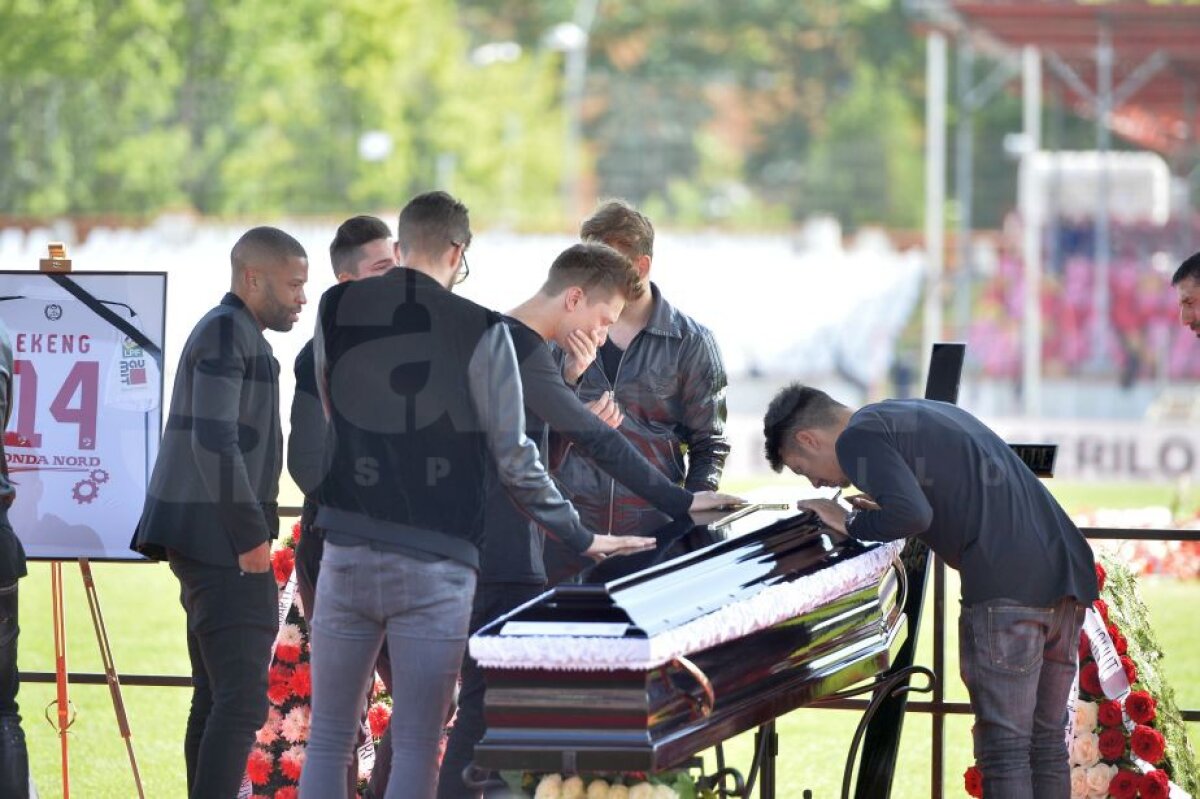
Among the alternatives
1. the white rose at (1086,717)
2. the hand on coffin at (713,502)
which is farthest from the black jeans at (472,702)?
the white rose at (1086,717)

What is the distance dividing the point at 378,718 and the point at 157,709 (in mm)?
3515

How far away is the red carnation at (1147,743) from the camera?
17.4 ft

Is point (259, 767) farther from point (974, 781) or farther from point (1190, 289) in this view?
point (1190, 289)

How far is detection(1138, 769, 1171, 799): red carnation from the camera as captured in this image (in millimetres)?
5293

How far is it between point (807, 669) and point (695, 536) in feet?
1.77

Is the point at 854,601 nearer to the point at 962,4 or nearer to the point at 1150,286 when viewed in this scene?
the point at 962,4

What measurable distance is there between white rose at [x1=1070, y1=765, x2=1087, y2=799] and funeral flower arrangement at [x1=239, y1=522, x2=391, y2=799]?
6.68 ft

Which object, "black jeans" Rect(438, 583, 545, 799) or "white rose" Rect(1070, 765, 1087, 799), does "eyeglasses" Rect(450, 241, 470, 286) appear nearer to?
"black jeans" Rect(438, 583, 545, 799)

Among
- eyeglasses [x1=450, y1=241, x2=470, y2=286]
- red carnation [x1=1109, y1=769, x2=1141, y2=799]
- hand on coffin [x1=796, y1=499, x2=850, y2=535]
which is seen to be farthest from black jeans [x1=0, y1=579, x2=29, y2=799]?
red carnation [x1=1109, y1=769, x2=1141, y2=799]

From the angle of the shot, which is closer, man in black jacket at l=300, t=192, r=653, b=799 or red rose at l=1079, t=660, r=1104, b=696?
man in black jacket at l=300, t=192, r=653, b=799

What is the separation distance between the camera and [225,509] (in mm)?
4887

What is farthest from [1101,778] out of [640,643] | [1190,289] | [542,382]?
[640,643]

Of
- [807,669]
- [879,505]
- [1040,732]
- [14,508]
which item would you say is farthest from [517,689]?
[14,508]

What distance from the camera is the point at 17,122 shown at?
34.5 m
